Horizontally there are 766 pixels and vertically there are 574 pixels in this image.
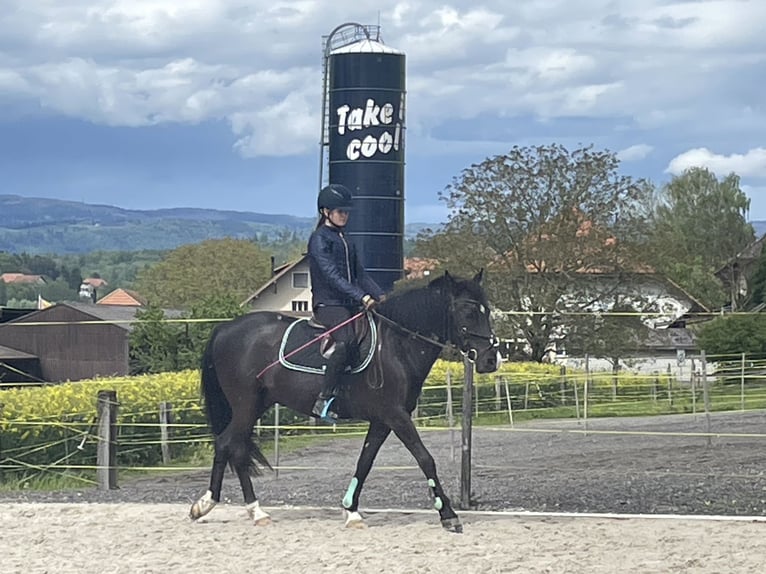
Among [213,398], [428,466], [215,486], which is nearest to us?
[428,466]

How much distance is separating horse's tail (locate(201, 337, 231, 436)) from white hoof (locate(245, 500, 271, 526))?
78 cm

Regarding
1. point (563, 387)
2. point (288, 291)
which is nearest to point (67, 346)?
point (563, 387)

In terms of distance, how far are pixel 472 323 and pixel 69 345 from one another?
110 feet

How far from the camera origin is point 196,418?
17.8 metres

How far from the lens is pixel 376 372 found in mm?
7844

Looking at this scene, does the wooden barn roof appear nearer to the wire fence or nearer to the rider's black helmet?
the wire fence

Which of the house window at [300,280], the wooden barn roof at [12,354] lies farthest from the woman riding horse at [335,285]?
the house window at [300,280]

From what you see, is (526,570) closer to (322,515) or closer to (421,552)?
(421,552)

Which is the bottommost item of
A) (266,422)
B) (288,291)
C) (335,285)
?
(266,422)

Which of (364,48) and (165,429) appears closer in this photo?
(165,429)

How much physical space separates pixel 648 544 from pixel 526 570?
1011 mm

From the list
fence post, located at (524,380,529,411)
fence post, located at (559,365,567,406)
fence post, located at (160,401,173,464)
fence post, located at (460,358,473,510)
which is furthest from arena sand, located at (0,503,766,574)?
fence post, located at (559,365,567,406)

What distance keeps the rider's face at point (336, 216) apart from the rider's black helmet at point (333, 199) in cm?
3

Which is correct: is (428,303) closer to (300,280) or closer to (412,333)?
(412,333)
